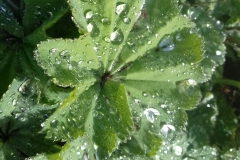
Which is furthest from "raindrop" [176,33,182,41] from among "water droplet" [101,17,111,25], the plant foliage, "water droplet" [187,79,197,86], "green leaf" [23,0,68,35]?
"green leaf" [23,0,68,35]

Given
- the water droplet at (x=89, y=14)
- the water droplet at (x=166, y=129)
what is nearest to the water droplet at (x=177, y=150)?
the water droplet at (x=166, y=129)

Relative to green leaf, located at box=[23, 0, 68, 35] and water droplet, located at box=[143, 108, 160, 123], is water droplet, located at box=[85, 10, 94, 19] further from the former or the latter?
water droplet, located at box=[143, 108, 160, 123]

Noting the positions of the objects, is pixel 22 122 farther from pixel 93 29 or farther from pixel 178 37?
pixel 178 37

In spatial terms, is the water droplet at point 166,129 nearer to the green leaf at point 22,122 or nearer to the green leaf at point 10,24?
the green leaf at point 22,122

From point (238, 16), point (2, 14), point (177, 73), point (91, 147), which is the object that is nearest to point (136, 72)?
point (177, 73)

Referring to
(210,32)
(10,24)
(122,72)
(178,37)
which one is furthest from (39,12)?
(210,32)

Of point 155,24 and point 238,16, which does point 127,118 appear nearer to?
point 155,24

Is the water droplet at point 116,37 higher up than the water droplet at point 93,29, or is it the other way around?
the water droplet at point 93,29
